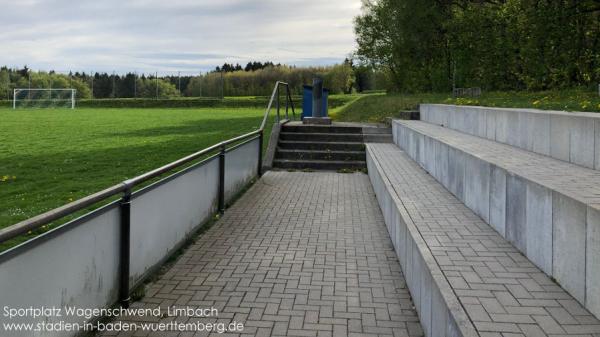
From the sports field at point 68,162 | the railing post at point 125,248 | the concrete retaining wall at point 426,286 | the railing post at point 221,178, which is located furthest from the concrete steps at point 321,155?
the railing post at point 125,248

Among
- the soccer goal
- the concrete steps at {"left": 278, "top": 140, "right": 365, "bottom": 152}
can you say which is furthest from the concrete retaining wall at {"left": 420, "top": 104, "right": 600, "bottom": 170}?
the soccer goal

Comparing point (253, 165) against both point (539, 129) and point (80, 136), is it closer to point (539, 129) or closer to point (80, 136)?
point (539, 129)

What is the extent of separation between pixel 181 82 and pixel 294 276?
74.8 meters

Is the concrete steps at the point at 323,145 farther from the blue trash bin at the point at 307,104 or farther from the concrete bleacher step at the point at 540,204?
the concrete bleacher step at the point at 540,204

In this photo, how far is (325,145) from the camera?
13.8 metres

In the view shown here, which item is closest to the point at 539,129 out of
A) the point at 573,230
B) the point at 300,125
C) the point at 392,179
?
the point at 392,179

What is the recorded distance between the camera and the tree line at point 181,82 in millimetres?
75562

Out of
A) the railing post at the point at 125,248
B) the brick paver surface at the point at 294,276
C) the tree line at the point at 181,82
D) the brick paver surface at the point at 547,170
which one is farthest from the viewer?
the tree line at the point at 181,82

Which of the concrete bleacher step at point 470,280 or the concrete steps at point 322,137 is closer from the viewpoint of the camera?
the concrete bleacher step at point 470,280

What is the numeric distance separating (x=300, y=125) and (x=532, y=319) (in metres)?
12.0

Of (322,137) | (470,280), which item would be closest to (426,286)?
(470,280)

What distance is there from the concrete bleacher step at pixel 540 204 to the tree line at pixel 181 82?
64595mm

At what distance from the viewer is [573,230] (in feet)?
10.5

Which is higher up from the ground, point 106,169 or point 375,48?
point 375,48
